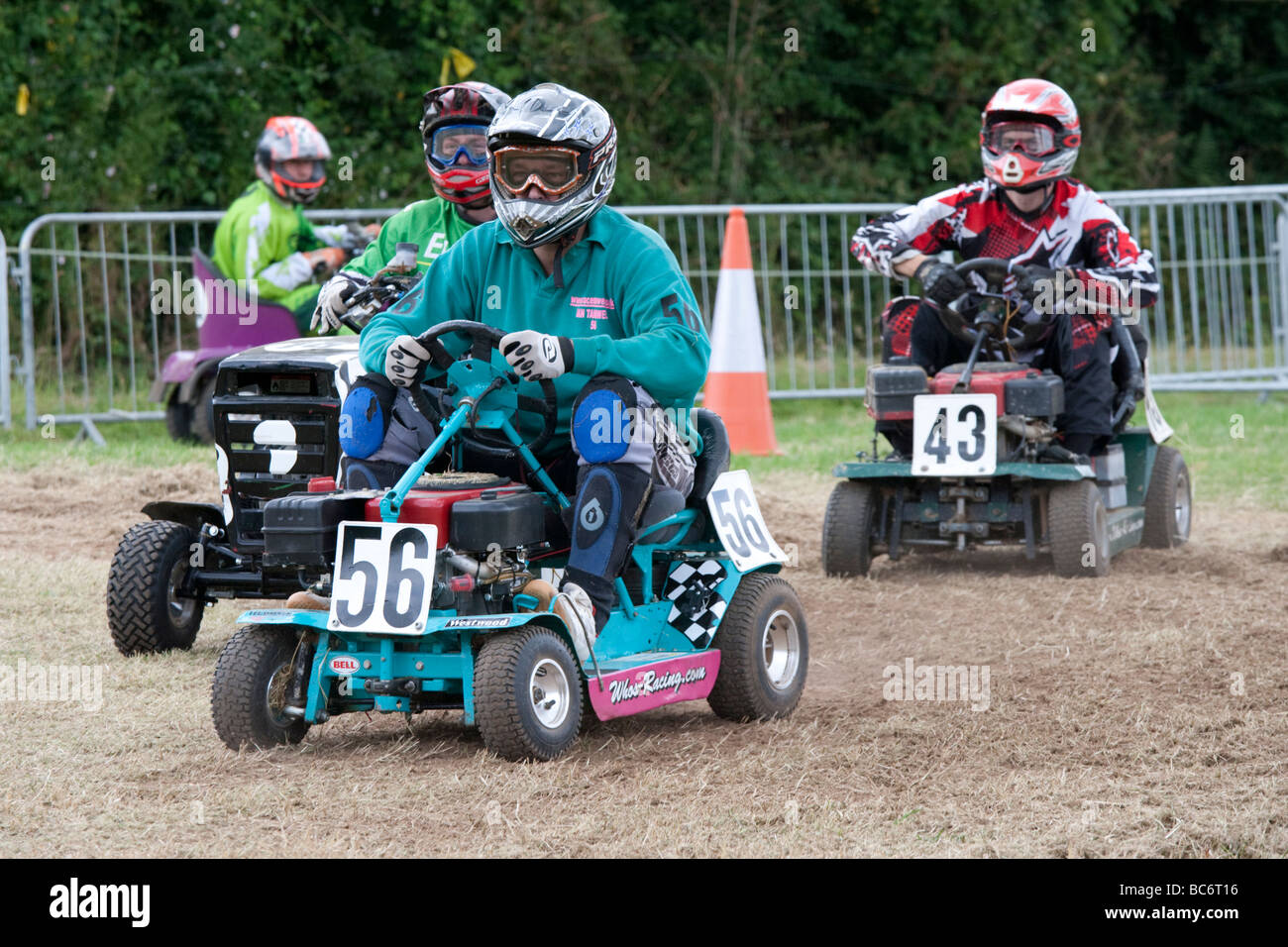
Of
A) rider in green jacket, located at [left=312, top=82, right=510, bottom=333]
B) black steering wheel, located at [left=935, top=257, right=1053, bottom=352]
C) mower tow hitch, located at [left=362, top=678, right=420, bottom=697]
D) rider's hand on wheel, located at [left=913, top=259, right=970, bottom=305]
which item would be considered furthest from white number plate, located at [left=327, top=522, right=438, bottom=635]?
black steering wheel, located at [left=935, top=257, right=1053, bottom=352]

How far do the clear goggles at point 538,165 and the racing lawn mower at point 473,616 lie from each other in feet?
1.53

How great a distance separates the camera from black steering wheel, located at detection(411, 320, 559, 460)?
183 inches

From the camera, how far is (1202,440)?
12.0 metres

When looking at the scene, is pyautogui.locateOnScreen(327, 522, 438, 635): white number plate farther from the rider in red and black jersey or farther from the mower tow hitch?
the rider in red and black jersey

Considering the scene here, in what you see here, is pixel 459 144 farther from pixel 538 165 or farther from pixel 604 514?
pixel 604 514

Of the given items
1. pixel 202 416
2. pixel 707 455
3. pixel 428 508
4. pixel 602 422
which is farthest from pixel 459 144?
pixel 202 416

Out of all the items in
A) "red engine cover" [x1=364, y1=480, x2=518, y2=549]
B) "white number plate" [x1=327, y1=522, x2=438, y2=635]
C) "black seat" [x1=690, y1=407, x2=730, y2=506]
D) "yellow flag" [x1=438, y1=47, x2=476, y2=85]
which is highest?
"yellow flag" [x1=438, y1=47, x2=476, y2=85]

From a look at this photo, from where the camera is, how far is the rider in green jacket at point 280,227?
10500 millimetres

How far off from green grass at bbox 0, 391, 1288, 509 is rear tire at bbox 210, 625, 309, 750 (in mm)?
5673

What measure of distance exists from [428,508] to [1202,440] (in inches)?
347

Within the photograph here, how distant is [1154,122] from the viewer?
72.0ft

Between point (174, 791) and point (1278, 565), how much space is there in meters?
5.35

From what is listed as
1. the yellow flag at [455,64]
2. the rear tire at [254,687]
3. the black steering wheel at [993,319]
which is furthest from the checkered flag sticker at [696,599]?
the yellow flag at [455,64]
